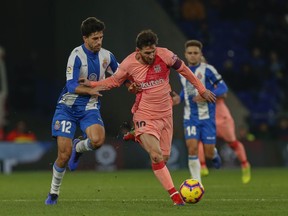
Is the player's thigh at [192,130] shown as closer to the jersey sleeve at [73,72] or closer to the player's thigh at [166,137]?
the player's thigh at [166,137]

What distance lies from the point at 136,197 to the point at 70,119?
5.98 ft

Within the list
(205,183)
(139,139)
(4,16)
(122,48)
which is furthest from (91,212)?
(4,16)

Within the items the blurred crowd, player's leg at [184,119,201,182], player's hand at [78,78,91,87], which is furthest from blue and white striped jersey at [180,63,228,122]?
the blurred crowd

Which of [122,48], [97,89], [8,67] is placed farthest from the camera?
[8,67]

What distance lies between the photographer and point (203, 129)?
1427 centimetres

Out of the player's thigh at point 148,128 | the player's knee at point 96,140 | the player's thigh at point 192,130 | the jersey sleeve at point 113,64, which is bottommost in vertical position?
the player's thigh at point 192,130

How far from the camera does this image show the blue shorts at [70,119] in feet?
34.8

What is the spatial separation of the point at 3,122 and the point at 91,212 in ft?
45.9

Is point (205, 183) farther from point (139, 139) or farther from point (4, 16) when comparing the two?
point (4, 16)

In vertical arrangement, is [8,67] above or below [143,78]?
below

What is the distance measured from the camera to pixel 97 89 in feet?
33.7

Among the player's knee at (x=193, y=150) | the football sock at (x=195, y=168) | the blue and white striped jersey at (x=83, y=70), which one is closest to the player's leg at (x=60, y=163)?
the blue and white striped jersey at (x=83, y=70)

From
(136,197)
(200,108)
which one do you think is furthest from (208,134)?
(136,197)

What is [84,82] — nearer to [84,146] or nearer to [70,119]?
[70,119]
